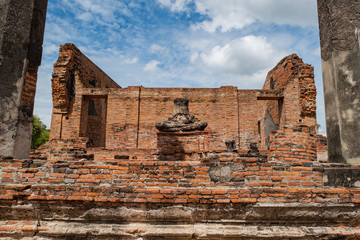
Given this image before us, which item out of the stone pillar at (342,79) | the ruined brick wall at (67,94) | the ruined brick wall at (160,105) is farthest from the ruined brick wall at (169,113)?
the stone pillar at (342,79)

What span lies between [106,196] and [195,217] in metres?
1.11

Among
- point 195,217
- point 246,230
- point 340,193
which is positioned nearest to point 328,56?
point 340,193

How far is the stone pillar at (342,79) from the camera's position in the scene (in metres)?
3.65

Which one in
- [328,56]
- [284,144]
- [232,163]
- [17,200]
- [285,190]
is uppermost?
[328,56]

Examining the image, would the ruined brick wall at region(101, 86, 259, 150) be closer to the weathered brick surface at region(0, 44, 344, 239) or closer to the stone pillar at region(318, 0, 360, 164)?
the stone pillar at region(318, 0, 360, 164)

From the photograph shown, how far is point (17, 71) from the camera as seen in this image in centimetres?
379

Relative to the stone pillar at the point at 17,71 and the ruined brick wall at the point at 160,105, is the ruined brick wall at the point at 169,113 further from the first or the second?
the stone pillar at the point at 17,71

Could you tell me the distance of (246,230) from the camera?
3.02 m

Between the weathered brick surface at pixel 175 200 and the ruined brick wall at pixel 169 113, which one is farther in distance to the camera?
the ruined brick wall at pixel 169 113

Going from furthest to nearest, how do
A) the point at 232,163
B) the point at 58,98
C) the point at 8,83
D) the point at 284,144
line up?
the point at 58,98, the point at 284,144, the point at 8,83, the point at 232,163

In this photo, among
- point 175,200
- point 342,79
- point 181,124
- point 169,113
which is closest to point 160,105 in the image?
point 169,113

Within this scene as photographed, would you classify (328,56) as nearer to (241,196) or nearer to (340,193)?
(340,193)

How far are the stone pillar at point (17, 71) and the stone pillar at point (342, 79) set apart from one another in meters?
4.63

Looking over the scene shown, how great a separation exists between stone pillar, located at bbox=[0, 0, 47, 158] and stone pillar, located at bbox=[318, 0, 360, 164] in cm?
463
